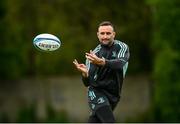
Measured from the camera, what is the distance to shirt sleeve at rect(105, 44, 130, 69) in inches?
379

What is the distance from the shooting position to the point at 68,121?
92.7 ft

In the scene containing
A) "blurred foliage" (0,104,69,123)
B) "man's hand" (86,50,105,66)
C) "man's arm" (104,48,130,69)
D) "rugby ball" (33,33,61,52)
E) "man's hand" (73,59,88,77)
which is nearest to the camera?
"man's hand" (86,50,105,66)

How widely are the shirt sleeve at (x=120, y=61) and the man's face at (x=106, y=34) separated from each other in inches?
9.7

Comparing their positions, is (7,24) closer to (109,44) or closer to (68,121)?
(68,121)

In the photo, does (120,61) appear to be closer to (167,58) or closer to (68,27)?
(167,58)

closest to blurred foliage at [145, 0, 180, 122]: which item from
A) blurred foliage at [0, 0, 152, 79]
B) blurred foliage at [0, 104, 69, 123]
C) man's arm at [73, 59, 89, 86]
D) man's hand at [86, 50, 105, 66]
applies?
blurred foliage at [0, 0, 152, 79]

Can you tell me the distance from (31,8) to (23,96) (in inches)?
145

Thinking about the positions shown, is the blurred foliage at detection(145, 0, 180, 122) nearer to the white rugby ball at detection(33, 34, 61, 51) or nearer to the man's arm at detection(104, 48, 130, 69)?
the white rugby ball at detection(33, 34, 61, 51)

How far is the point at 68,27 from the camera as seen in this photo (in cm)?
2941

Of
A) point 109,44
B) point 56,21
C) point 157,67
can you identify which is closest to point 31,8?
point 56,21

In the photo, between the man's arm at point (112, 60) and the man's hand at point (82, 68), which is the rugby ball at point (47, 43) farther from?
the man's arm at point (112, 60)

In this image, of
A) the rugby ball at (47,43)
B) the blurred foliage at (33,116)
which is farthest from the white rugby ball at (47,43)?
the blurred foliage at (33,116)

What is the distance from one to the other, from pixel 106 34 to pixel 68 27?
19.7 metres

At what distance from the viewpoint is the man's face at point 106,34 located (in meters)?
9.69
